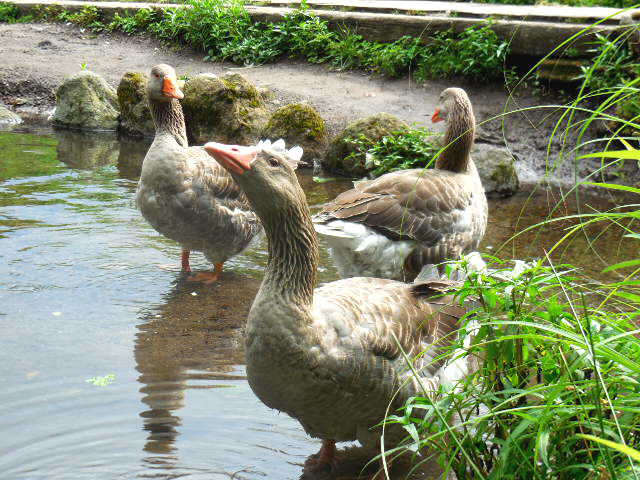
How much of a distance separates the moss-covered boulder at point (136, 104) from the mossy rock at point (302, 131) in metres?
2.37

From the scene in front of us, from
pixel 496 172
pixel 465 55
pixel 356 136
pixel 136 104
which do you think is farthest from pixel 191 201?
pixel 465 55

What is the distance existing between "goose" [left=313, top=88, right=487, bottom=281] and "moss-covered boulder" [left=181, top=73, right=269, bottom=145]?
16.5 feet

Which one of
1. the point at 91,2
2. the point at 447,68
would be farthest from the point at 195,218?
the point at 91,2

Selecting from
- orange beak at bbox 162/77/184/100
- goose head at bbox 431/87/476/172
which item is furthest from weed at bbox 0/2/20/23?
goose head at bbox 431/87/476/172

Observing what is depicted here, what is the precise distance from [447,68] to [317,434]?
341 inches

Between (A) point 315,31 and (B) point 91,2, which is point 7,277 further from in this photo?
(B) point 91,2

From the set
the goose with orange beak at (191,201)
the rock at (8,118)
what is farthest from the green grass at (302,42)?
the goose with orange beak at (191,201)

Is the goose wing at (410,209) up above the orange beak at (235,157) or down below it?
below

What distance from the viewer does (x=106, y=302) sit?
5.92 m

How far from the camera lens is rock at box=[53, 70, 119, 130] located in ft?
39.9

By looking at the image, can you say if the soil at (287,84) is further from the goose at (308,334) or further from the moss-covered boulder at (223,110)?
the goose at (308,334)

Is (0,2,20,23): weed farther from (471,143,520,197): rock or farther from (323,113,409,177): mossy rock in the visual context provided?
(471,143,520,197): rock

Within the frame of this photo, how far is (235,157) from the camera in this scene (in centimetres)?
322

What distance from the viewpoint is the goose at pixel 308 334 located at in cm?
329
